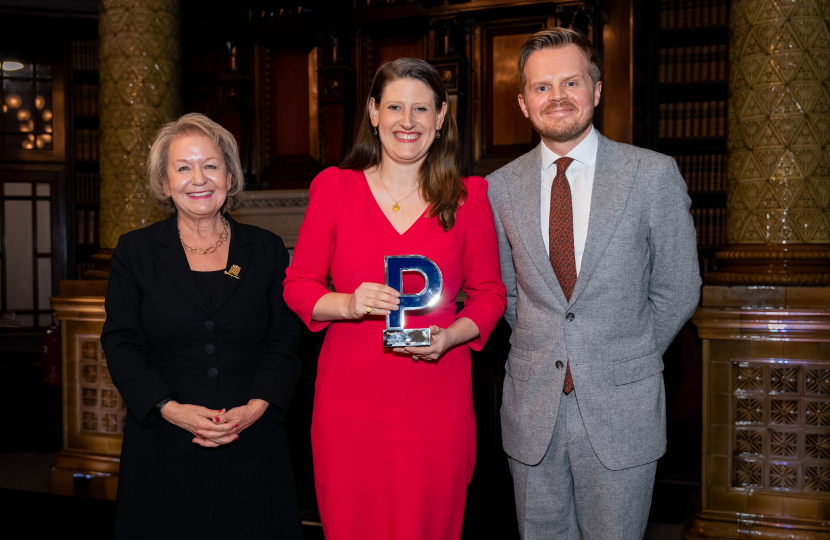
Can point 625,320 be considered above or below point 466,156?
below

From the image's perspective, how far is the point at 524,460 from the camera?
1.61 metres

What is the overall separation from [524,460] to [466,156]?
11.2ft

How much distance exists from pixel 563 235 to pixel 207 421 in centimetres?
103

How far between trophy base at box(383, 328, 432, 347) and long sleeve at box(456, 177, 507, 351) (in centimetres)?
26

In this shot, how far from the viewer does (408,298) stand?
140 cm

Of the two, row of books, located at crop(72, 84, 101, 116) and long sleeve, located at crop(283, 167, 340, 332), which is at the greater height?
row of books, located at crop(72, 84, 101, 116)

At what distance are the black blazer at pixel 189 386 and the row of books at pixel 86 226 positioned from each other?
445 centimetres

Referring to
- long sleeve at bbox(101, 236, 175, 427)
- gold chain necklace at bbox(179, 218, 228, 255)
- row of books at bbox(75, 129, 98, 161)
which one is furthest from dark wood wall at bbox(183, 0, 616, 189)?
long sleeve at bbox(101, 236, 175, 427)

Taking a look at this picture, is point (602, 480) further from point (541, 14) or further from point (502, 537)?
point (541, 14)

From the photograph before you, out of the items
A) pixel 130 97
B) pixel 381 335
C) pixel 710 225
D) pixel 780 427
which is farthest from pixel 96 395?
pixel 710 225

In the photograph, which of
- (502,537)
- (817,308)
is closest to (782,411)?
(817,308)

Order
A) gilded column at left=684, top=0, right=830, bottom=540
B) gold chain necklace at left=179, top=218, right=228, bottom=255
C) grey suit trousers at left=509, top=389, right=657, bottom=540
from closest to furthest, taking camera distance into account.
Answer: grey suit trousers at left=509, top=389, right=657, bottom=540 < gold chain necklace at left=179, top=218, right=228, bottom=255 < gilded column at left=684, top=0, right=830, bottom=540

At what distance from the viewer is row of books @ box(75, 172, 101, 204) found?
5.63m

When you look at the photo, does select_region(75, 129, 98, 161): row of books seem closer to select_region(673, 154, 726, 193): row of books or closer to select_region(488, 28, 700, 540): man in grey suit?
select_region(673, 154, 726, 193): row of books
